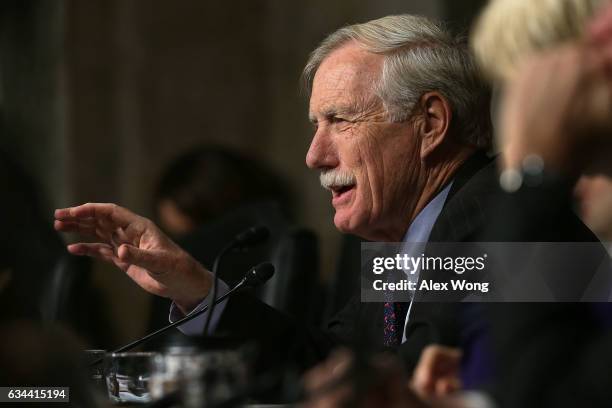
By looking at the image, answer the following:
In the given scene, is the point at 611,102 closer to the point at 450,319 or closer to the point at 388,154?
the point at 450,319

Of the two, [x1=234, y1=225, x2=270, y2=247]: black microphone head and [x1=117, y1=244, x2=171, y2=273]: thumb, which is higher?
[x1=234, y1=225, x2=270, y2=247]: black microphone head

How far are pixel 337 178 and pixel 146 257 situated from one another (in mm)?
621

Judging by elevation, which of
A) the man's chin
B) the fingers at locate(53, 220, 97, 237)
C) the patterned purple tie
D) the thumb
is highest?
the man's chin

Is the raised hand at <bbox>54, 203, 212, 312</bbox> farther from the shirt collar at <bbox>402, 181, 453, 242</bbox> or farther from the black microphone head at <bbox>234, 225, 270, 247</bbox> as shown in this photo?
the shirt collar at <bbox>402, 181, 453, 242</bbox>

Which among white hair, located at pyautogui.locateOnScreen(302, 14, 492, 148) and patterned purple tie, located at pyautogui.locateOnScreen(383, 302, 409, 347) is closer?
patterned purple tie, located at pyautogui.locateOnScreen(383, 302, 409, 347)

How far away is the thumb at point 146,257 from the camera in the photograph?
2.93 meters

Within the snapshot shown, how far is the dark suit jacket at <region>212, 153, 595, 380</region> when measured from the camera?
256cm

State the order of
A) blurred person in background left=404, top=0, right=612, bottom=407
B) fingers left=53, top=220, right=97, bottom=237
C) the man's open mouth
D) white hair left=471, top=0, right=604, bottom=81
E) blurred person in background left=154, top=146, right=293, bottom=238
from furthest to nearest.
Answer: blurred person in background left=154, top=146, right=293, bottom=238 < the man's open mouth < fingers left=53, top=220, right=97, bottom=237 < white hair left=471, top=0, right=604, bottom=81 < blurred person in background left=404, top=0, right=612, bottom=407

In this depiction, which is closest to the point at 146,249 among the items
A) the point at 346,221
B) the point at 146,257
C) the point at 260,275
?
the point at 146,257

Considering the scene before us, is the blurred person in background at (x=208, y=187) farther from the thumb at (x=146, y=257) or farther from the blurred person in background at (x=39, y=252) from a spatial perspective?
the thumb at (x=146, y=257)

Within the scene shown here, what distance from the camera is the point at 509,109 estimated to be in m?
1.69

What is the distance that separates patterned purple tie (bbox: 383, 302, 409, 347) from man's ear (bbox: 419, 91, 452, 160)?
1.57 feet

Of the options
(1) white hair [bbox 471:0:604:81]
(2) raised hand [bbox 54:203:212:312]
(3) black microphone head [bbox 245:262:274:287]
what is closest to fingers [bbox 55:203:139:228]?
(2) raised hand [bbox 54:203:212:312]

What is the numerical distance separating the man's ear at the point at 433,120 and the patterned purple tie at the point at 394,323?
1.57 ft
